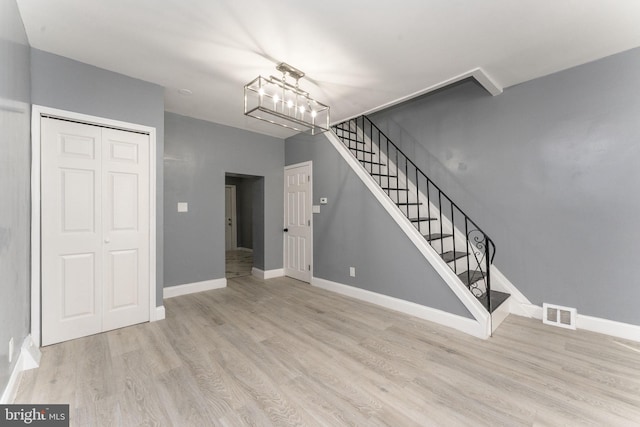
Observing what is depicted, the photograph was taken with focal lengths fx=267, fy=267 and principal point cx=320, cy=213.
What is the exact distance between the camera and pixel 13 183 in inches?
75.2

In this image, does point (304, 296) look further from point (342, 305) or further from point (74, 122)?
point (74, 122)

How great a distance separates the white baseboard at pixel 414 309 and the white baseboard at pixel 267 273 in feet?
3.49

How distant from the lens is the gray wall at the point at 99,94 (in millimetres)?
2492

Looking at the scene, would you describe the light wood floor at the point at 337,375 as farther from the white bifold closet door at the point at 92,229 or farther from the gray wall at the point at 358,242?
the gray wall at the point at 358,242

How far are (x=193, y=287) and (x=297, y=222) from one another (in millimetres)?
2048

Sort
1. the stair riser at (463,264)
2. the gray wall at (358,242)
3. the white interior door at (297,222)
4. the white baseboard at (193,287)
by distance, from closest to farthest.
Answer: the gray wall at (358,242) → the stair riser at (463,264) → the white baseboard at (193,287) → the white interior door at (297,222)

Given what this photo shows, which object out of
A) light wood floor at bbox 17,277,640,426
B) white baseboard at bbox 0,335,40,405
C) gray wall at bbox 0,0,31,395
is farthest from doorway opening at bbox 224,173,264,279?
gray wall at bbox 0,0,31,395

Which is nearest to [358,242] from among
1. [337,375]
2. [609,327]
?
[337,375]

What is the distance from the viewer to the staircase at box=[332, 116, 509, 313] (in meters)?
3.30

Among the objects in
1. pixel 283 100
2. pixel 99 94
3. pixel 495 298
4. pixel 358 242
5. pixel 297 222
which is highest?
pixel 99 94

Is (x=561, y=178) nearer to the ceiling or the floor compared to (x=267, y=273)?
nearer to the ceiling

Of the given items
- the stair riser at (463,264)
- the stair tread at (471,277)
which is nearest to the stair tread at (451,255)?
the stair riser at (463,264)

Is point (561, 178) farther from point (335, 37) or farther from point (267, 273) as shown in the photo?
point (267, 273)

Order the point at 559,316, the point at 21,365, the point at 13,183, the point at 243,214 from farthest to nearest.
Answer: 1. the point at 243,214
2. the point at 559,316
3. the point at 21,365
4. the point at 13,183
